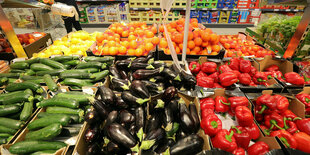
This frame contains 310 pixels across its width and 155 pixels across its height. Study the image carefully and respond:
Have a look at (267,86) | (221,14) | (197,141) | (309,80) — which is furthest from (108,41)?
(221,14)

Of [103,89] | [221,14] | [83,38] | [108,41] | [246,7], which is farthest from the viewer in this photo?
[221,14]

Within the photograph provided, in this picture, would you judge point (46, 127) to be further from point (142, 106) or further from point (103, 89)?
point (142, 106)

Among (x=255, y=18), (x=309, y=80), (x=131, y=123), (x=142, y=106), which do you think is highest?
(x=255, y=18)

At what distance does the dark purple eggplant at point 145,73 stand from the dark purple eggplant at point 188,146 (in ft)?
2.46

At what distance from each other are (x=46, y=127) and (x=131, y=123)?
2.27ft

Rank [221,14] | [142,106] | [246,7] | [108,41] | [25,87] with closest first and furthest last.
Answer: [142,106] → [25,87] → [108,41] → [246,7] → [221,14]

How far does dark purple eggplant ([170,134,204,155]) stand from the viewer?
0.97m

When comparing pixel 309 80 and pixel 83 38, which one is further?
pixel 83 38

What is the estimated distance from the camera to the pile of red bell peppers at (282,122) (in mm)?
1040

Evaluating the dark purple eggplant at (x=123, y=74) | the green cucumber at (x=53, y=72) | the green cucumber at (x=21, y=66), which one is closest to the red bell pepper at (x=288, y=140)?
the dark purple eggplant at (x=123, y=74)

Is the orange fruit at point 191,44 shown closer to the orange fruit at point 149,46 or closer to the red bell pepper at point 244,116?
the orange fruit at point 149,46

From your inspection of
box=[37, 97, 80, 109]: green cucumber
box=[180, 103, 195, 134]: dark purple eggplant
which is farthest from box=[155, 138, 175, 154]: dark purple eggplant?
box=[37, 97, 80, 109]: green cucumber

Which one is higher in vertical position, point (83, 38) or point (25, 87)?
point (83, 38)

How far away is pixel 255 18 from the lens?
591 centimetres
